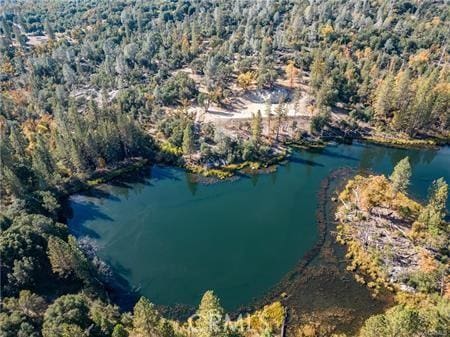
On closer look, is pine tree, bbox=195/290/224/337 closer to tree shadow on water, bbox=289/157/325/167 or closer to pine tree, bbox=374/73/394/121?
tree shadow on water, bbox=289/157/325/167

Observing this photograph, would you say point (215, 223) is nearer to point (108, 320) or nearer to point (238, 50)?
point (108, 320)

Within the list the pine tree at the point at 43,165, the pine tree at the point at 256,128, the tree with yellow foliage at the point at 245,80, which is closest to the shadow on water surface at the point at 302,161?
the pine tree at the point at 256,128

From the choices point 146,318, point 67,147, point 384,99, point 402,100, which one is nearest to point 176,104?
point 67,147

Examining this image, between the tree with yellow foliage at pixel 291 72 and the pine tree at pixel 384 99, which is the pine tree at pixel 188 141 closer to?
the tree with yellow foliage at pixel 291 72

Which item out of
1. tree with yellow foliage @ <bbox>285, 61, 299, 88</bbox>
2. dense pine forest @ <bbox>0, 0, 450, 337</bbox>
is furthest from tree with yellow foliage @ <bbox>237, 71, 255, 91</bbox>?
tree with yellow foliage @ <bbox>285, 61, 299, 88</bbox>

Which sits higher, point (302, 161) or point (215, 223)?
point (302, 161)

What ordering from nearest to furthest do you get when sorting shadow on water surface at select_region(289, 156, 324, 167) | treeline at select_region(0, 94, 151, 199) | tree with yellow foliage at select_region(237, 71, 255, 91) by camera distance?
treeline at select_region(0, 94, 151, 199), shadow on water surface at select_region(289, 156, 324, 167), tree with yellow foliage at select_region(237, 71, 255, 91)

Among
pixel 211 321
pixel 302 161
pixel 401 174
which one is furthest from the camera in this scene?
pixel 302 161
